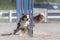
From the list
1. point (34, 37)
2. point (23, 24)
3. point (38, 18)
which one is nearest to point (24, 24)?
point (23, 24)

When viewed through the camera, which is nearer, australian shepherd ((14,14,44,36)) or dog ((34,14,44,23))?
australian shepherd ((14,14,44,36))

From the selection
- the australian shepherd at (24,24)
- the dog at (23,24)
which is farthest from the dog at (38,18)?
the dog at (23,24)

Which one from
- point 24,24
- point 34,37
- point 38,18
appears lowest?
point 34,37

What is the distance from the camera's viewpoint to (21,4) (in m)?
10.7

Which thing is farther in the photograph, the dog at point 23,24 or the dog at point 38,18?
the dog at point 38,18

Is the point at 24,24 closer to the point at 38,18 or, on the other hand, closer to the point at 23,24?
the point at 23,24

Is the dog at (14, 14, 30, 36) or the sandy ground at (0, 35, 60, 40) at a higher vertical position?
the dog at (14, 14, 30, 36)

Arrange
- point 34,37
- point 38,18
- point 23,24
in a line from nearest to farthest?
point 23,24, point 34,37, point 38,18

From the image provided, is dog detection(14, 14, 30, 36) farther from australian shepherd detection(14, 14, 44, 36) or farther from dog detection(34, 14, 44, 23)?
dog detection(34, 14, 44, 23)

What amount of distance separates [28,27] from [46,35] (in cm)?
77

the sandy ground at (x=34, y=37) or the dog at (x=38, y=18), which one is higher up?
the dog at (x=38, y=18)

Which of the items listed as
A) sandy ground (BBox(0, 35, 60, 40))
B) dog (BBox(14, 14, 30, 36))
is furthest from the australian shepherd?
sandy ground (BBox(0, 35, 60, 40))

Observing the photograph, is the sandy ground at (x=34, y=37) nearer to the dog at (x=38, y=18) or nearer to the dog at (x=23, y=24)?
the dog at (x=23, y=24)

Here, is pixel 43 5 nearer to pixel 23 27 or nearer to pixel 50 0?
pixel 50 0
